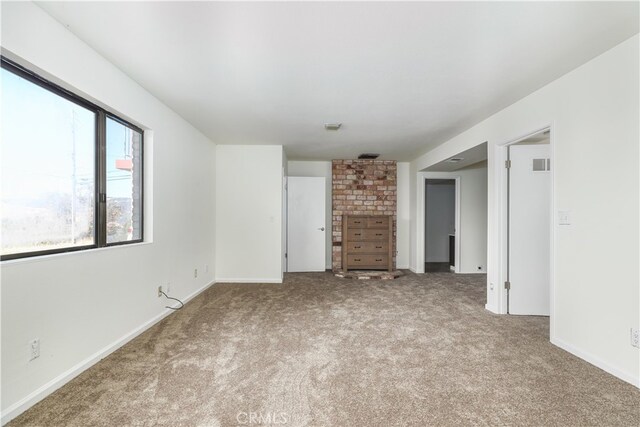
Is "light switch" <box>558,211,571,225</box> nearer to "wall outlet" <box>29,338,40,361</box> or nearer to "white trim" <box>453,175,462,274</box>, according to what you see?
"white trim" <box>453,175,462,274</box>

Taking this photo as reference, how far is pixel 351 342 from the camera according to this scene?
253 centimetres

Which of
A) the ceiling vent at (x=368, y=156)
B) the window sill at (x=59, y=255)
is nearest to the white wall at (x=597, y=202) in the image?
the ceiling vent at (x=368, y=156)

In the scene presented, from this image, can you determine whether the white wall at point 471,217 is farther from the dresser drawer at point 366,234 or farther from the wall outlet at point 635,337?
the wall outlet at point 635,337

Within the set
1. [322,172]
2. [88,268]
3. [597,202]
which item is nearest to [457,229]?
[322,172]

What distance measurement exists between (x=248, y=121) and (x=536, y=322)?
150 inches

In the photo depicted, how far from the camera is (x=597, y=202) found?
2137 millimetres

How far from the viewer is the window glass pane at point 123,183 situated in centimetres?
243

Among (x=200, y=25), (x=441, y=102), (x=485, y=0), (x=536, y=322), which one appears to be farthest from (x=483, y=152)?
(x=200, y=25)

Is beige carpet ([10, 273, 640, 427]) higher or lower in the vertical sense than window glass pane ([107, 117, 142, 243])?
lower

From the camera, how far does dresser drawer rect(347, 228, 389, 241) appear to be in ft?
18.7

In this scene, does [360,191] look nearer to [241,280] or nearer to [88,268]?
[241,280]

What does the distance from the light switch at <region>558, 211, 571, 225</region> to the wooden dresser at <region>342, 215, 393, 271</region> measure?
327 centimetres

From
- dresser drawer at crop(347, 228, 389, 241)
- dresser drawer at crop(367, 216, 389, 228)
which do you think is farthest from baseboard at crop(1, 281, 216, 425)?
dresser drawer at crop(367, 216, 389, 228)

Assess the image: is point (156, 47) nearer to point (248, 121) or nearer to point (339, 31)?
point (339, 31)
